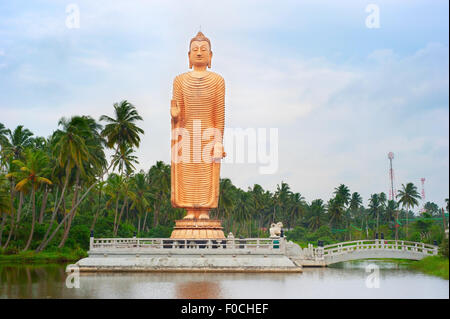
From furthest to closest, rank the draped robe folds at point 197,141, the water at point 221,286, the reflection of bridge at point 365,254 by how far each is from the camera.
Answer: the draped robe folds at point 197,141 < the reflection of bridge at point 365,254 < the water at point 221,286

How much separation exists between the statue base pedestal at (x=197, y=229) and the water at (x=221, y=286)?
689 cm

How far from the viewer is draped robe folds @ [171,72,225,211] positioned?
122 feet

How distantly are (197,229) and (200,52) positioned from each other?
12.6 meters

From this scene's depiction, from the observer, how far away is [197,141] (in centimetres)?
3719

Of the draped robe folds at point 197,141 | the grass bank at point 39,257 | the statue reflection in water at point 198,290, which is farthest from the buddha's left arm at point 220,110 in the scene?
the grass bank at point 39,257

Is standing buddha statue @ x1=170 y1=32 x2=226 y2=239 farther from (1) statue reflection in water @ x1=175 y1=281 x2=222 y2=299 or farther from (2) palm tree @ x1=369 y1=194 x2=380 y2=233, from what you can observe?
(2) palm tree @ x1=369 y1=194 x2=380 y2=233

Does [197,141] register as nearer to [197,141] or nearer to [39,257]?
[197,141]

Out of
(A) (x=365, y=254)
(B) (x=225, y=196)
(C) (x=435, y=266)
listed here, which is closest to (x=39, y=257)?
(A) (x=365, y=254)

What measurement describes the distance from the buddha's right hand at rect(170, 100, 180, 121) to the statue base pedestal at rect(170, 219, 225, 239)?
23.9 feet

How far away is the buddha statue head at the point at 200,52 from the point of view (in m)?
38.0

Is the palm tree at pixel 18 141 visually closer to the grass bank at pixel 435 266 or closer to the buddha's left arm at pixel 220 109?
the buddha's left arm at pixel 220 109

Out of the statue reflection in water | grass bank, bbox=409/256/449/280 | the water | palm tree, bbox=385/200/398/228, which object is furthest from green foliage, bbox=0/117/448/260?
the statue reflection in water
